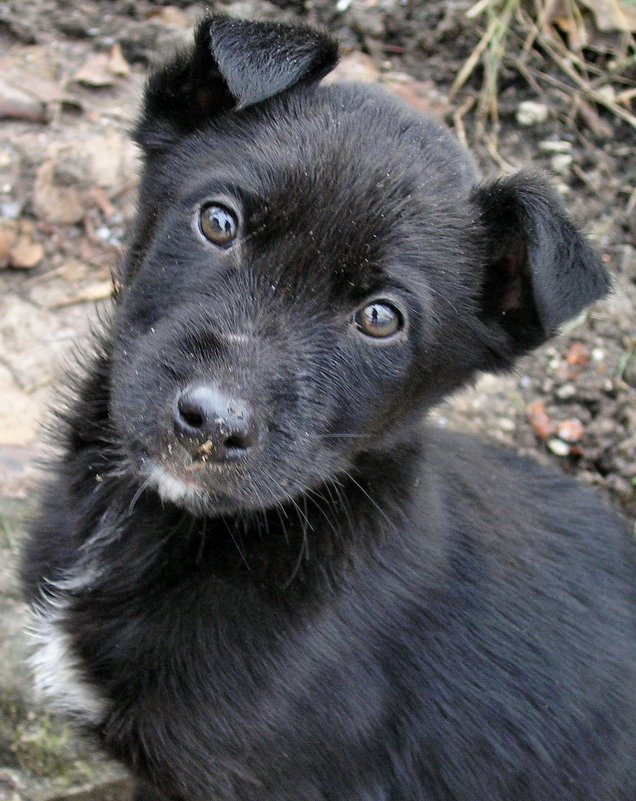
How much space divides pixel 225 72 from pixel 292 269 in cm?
46

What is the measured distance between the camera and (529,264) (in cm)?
223

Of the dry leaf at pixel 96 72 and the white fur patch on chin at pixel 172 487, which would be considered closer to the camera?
the white fur patch on chin at pixel 172 487

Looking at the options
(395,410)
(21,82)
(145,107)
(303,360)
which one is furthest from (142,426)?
(21,82)

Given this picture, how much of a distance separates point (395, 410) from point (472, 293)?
36 centimetres

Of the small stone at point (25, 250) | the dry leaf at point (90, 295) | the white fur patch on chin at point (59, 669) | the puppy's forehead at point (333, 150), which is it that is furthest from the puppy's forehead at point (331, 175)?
the small stone at point (25, 250)

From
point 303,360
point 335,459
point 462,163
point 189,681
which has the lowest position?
point 189,681

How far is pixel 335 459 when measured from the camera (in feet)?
7.73

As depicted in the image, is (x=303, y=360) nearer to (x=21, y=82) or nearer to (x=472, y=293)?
(x=472, y=293)

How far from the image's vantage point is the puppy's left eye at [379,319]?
2.27m

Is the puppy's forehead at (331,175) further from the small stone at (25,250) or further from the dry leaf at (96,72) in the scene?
the dry leaf at (96,72)

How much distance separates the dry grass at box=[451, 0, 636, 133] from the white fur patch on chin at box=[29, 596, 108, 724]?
3.21 m

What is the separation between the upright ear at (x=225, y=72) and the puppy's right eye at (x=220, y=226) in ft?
0.77

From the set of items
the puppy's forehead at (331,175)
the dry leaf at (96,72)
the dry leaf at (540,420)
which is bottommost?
the dry leaf at (540,420)

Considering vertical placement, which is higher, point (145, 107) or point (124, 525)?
point (145, 107)
